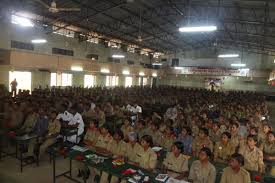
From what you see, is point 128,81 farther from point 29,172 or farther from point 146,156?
point 146,156

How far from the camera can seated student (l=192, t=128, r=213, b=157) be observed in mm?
6504

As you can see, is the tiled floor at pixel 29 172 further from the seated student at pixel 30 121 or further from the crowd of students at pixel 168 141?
the seated student at pixel 30 121

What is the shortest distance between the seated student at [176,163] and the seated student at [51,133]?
344 centimetres

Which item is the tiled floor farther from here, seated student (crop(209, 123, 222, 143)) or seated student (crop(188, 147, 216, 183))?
seated student (crop(209, 123, 222, 143))

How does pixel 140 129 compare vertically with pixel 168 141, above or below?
above

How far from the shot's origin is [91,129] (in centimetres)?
697

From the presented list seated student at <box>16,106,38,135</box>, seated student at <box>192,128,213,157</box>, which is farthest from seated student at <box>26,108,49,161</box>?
seated student at <box>192,128,213,157</box>

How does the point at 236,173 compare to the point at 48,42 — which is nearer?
the point at 236,173

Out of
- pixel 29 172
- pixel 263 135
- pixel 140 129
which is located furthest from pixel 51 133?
pixel 263 135

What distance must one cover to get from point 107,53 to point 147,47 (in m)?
5.77

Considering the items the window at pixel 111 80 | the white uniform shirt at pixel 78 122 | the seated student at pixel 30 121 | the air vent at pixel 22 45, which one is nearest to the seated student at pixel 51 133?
the white uniform shirt at pixel 78 122

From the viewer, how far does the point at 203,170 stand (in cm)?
466

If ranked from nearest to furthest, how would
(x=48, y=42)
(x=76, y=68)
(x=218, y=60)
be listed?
(x=48, y=42), (x=76, y=68), (x=218, y=60)

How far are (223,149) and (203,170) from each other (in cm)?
203
